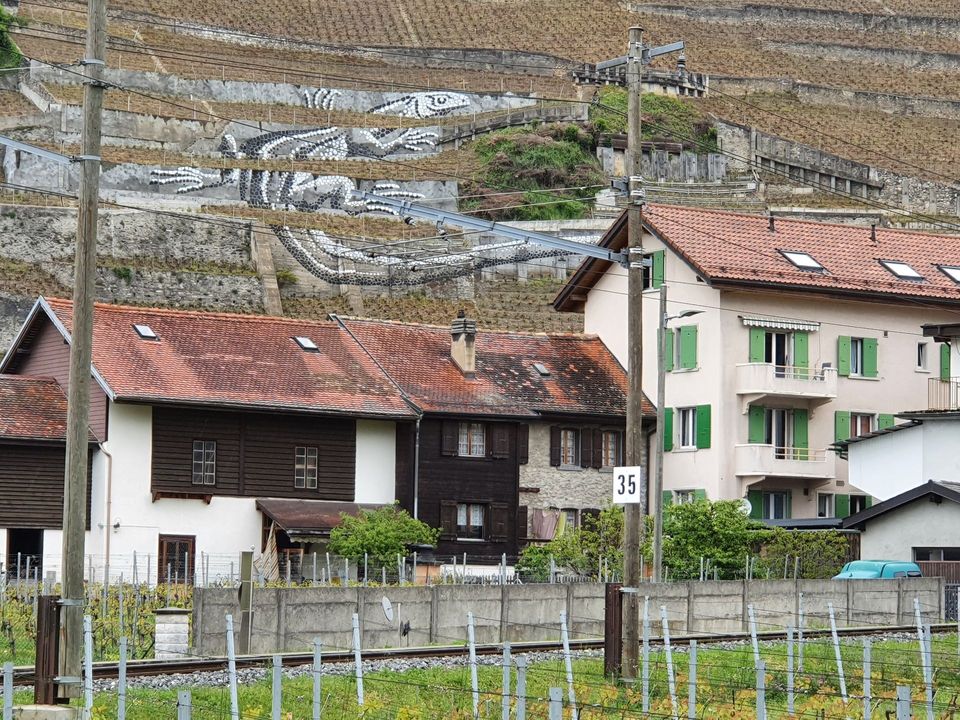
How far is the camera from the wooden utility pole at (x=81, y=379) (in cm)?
1975

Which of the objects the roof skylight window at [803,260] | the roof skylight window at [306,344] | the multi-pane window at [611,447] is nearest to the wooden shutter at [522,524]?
the multi-pane window at [611,447]

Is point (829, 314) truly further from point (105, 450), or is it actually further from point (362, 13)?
point (362, 13)

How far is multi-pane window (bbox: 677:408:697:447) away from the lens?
5125 centimetres

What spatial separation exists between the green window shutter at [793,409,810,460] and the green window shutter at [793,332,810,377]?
3.53ft

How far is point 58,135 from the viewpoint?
10506 centimetres

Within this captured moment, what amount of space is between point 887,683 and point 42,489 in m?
25.2

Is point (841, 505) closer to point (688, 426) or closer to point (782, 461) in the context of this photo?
point (782, 461)

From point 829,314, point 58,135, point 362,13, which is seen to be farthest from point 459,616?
point 362,13

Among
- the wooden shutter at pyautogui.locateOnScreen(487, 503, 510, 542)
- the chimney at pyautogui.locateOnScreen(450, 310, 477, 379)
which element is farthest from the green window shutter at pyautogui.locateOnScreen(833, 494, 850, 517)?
the chimney at pyautogui.locateOnScreen(450, 310, 477, 379)

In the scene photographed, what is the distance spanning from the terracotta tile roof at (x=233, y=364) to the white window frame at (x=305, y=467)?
53.4 inches

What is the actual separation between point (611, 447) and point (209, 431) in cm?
1124

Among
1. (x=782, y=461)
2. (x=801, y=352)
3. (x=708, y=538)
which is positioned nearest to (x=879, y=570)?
(x=708, y=538)

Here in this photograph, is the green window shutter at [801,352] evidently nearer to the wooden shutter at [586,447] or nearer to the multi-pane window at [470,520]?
the wooden shutter at [586,447]

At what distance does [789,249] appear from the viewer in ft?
177
